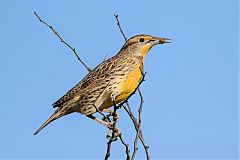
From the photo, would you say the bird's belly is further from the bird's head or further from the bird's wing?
the bird's head

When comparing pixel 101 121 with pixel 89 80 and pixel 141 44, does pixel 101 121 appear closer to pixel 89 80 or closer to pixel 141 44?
pixel 89 80

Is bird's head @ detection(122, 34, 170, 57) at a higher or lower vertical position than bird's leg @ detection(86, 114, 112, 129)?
higher

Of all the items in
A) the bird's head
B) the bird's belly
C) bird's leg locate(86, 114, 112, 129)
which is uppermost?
the bird's head

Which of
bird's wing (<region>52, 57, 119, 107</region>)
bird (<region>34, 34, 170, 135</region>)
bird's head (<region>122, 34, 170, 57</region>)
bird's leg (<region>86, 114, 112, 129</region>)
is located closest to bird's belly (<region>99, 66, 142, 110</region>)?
bird (<region>34, 34, 170, 135</region>)

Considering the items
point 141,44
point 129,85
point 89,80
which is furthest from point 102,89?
point 141,44

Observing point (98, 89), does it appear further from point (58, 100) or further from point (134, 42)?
point (134, 42)

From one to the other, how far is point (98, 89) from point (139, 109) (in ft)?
5.68

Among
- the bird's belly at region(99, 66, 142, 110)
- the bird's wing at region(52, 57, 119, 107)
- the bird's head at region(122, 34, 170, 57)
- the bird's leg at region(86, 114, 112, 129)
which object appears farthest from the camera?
the bird's head at region(122, 34, 170, 57)

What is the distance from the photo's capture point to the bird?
6.01 meters

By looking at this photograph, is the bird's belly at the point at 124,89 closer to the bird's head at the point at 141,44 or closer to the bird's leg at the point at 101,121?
the bird's leg at the point at 101,121

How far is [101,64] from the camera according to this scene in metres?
6.58

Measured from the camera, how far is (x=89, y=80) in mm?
6309

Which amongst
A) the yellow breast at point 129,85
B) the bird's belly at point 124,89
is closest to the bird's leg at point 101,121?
the bird's belly at point 124,89

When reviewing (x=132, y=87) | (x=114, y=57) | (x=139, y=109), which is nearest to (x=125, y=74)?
(x=132, y=87)
